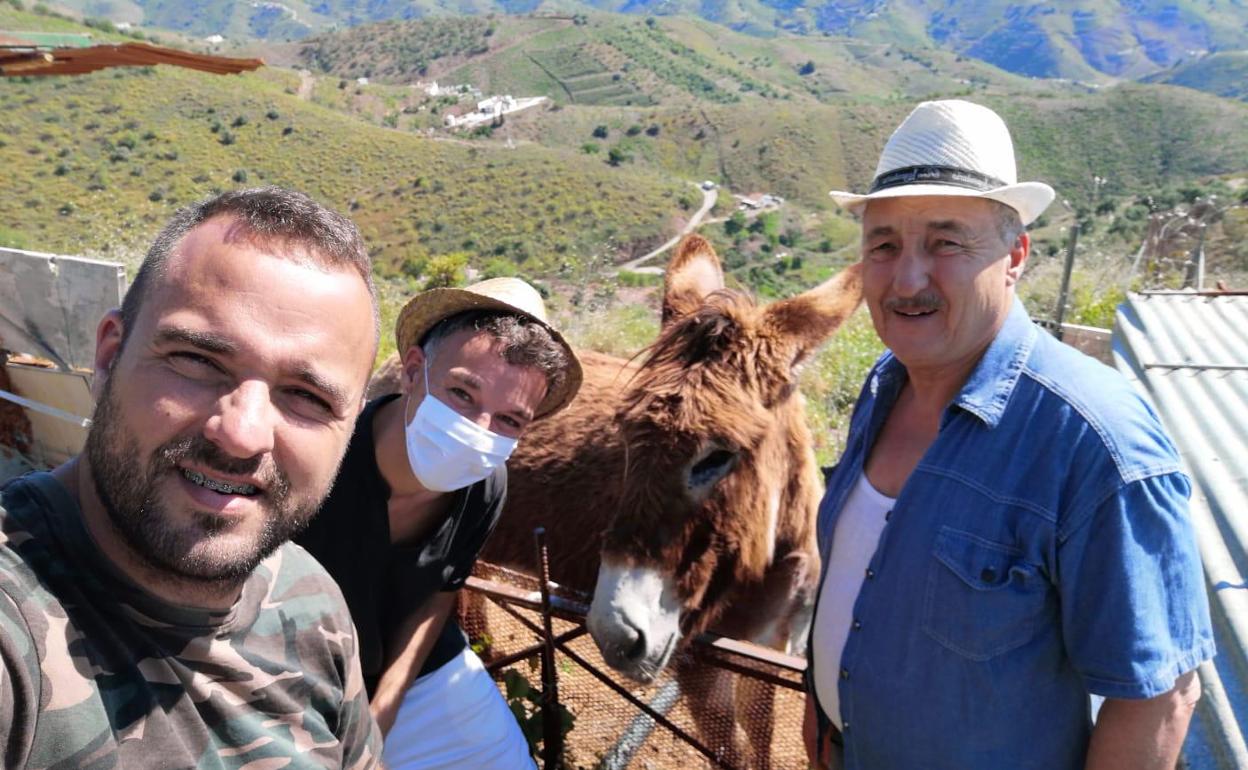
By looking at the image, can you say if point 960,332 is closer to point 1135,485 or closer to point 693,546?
point 1135,485

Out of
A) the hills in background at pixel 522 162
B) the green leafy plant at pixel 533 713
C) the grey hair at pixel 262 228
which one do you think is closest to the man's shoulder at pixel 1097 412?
the grey hair at pixel 262 228

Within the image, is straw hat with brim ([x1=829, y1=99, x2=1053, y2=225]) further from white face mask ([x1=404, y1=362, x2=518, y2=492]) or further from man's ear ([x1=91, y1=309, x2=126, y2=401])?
man's ear ([x1=91, y1=309, x2=126, y2=401])

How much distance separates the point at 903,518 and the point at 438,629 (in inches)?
74.5

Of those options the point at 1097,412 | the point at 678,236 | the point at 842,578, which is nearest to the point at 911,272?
the point at 1097,412

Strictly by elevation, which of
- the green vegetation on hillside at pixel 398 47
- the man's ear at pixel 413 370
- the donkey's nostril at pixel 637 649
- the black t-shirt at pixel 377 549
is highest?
the green vegetation on hillside at pixel 398 47

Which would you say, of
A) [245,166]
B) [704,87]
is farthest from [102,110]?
[704,87]

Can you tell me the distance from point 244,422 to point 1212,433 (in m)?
4.70

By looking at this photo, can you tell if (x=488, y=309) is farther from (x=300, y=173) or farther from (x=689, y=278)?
(x=300, y=173)

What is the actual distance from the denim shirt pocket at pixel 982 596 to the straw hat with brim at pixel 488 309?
1.61 metres

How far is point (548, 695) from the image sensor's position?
11.4 ft

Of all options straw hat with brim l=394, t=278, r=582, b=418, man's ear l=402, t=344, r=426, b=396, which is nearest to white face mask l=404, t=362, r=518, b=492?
man's ear l=402, t=344, r=426, b=396

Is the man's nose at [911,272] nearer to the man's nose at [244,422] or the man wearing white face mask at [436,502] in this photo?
the man wearing white face mask at [436,502]

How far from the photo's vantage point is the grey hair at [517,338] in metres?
2.89

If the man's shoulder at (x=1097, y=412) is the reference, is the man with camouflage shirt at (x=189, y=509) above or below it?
below
